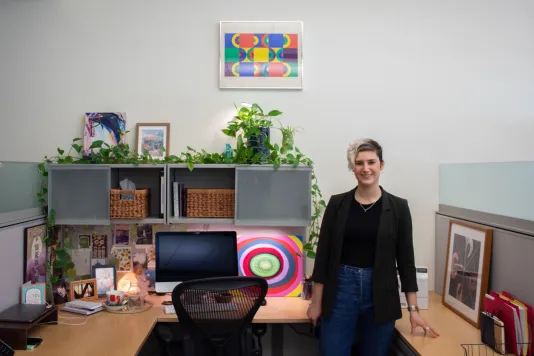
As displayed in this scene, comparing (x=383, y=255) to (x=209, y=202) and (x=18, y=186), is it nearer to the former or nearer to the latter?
(x=209, y=202)

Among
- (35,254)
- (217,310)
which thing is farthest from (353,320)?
(35,254)

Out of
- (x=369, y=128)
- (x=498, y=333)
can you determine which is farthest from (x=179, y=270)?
(x=498, y=333)

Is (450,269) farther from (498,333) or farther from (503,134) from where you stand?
(503,134)

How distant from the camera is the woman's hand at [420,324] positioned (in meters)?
2.10

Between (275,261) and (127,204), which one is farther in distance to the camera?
(275,261)

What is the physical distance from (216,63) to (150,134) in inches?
25.9

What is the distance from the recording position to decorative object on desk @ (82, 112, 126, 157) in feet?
9.29

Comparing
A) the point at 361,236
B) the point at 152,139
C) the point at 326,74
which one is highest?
the point at 326,74

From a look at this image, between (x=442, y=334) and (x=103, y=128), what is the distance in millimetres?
2379

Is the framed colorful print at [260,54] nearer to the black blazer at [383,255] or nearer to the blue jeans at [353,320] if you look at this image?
the black blazer at [383,255]

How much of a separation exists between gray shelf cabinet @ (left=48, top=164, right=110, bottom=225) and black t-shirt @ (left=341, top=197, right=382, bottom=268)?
1.49 metres

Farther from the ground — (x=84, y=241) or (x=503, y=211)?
(x=503, y=211)

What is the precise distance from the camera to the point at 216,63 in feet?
9.44

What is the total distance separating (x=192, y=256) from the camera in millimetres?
2684
